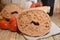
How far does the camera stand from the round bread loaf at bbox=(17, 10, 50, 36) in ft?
3.03

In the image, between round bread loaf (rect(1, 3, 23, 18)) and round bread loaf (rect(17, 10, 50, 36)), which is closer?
round bread loaf (rect(17, 10, 50, 36))

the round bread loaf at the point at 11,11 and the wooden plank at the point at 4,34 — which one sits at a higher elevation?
the round bread loaf at the point at 11,11

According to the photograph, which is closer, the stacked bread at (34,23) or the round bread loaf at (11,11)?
the stacked bread at (34,23)

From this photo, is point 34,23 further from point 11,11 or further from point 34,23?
point 11,11

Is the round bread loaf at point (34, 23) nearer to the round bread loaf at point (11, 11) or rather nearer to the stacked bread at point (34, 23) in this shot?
the stacked bread at point (34, 23)

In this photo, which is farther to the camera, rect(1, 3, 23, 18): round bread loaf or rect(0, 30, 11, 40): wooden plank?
rect(1, 3, 23, 18): round bread loaf

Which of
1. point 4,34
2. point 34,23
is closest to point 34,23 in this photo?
point 34,23

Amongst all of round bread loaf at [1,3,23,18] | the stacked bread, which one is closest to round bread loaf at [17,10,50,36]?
the stacked bread

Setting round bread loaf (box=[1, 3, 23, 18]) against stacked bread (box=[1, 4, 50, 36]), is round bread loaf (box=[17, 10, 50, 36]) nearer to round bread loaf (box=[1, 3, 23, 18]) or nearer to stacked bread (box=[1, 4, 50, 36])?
stacked bread (box=[1, 4, 50, 36])

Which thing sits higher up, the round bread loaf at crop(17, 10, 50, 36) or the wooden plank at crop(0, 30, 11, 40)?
the round bread loaf at crop(17, 10, 50, 36)

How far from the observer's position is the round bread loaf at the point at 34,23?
0.92 m

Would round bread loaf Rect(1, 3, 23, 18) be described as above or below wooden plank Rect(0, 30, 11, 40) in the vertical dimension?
above

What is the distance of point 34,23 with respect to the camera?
979mm

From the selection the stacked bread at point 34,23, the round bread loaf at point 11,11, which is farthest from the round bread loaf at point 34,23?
the round bread loaf at point 11,11
